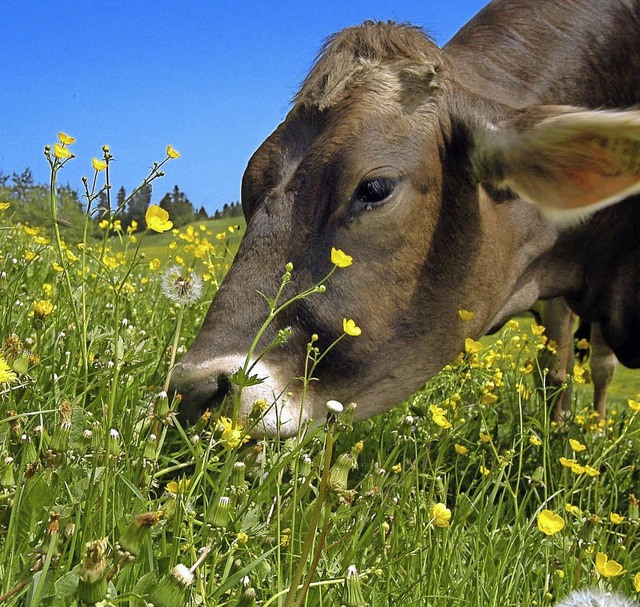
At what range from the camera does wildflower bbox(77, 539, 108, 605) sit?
4.22 ft

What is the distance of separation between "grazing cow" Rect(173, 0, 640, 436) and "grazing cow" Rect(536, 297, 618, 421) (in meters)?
2.56

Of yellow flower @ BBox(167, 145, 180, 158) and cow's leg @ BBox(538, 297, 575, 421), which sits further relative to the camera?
cow's leg @ BBox(538, 297, 575, 421)

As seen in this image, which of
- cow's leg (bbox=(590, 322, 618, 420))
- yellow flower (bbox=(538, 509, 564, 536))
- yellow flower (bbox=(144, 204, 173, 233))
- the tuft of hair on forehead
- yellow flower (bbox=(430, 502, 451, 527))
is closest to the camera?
yellow flower (bbox=(538, 509, 564, 536))

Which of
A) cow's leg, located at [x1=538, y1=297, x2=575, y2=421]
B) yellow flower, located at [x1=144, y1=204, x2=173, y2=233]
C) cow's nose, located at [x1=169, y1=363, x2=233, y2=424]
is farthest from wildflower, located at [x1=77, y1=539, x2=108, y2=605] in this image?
cow's leg, located at [x1=538, y1=297, x2=575, y2=421]

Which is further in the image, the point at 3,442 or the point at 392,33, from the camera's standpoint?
the point at 392,33

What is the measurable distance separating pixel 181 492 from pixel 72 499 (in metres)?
0.28

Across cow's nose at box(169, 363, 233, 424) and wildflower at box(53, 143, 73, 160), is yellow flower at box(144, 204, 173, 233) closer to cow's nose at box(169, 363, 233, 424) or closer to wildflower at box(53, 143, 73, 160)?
wildflower at box(53, 143, 73, 160)

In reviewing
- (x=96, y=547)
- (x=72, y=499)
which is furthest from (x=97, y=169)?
(x=96, y=547)

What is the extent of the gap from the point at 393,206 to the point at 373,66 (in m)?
0.85

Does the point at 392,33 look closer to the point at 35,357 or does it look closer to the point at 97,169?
A: the point at 97,169

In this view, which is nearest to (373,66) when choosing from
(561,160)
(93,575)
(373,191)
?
(373,191)

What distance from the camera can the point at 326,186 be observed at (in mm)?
3730

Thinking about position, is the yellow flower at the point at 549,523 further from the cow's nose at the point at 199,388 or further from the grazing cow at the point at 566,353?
the grazing cow at the point at 566,353

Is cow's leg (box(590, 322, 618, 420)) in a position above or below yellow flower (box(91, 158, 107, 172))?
below
